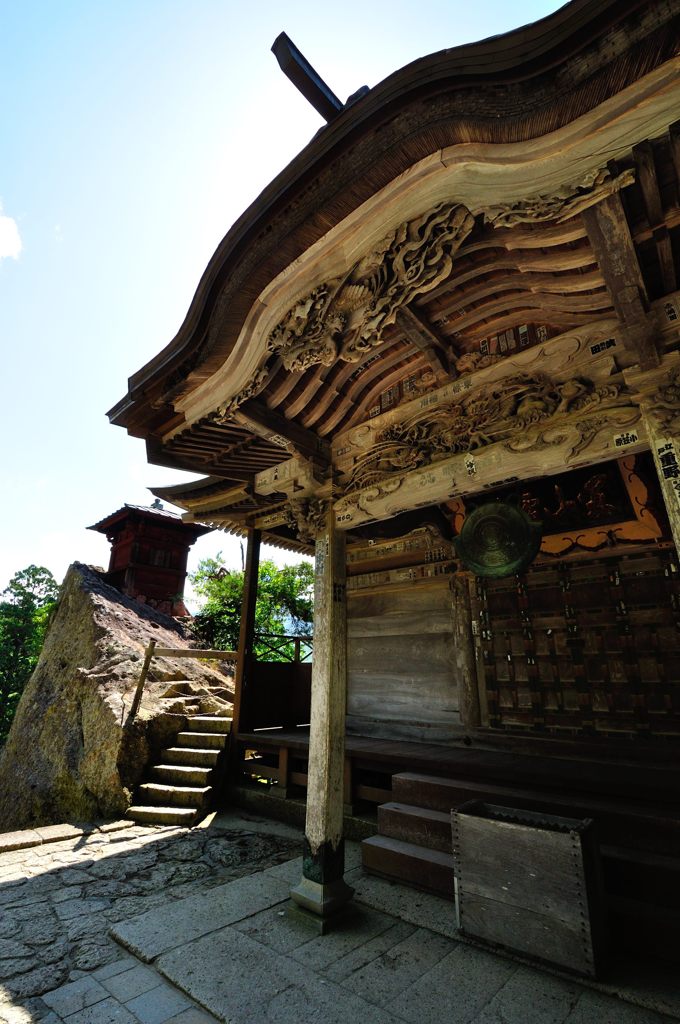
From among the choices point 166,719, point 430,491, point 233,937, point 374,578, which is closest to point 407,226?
point 430,491

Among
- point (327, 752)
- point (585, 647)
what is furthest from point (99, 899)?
point (585, 647)

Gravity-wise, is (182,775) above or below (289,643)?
below

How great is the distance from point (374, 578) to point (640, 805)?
4.55 metres

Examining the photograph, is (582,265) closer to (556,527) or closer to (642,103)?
(642,103)

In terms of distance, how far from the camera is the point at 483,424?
3.54 meters

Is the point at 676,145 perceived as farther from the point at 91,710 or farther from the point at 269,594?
the point at 269,594

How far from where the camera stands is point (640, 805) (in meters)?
3.53

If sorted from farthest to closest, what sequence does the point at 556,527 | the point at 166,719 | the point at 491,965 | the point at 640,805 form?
the point at 166,719 < the point at 556,527 < the point at 640,805 < the point at 491,965

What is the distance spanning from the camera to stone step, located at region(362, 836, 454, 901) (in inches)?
143

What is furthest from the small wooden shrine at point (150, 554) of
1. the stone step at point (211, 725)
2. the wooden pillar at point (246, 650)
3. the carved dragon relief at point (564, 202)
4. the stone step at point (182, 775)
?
the carved dragon relief at point (564, 202)

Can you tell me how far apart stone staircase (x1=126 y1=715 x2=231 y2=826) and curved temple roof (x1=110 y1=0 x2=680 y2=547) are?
5.15 metres

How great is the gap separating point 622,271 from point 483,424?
1.34 meters

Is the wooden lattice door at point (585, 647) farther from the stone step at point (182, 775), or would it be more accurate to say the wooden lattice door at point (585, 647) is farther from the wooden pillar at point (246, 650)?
the stone step at point (182, 775)

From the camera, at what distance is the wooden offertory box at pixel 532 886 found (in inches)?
105
